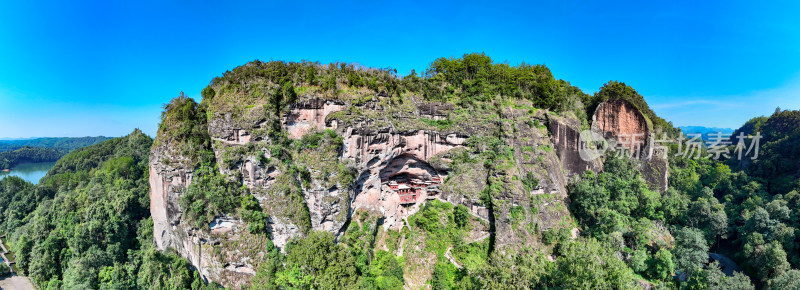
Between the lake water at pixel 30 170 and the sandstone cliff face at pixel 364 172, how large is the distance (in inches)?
3659

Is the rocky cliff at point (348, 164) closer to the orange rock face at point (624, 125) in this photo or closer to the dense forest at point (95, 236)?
the dense forest at point (95, 236)

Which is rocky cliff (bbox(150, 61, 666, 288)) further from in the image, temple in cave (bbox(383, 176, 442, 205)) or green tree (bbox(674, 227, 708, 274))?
green tree (bbox(674, 227, 708, 274))

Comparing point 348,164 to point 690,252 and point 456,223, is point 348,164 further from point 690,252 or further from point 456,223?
point 690,252

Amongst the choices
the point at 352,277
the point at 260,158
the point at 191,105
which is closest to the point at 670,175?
the point at 352,277

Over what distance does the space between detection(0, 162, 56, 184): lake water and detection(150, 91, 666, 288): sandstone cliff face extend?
3659 inches

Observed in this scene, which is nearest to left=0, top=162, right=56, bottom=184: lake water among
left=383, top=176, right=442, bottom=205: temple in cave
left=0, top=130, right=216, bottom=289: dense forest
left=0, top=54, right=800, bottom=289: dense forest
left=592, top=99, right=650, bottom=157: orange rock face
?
left=0, top=130, right=216, bottom=289: dense forest

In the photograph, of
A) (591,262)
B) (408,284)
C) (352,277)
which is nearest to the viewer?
(591,262)

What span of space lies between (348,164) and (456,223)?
10.5m

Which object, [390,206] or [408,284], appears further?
[390,206]

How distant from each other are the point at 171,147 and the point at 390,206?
18759 mm

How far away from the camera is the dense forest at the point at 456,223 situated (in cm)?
2091

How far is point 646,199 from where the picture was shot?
27156 mm

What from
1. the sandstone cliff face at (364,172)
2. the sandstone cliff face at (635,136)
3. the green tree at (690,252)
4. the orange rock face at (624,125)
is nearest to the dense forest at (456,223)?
the green tree at (690,252)

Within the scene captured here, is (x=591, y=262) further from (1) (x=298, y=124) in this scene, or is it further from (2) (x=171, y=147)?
(2) (x=171, y=147)
